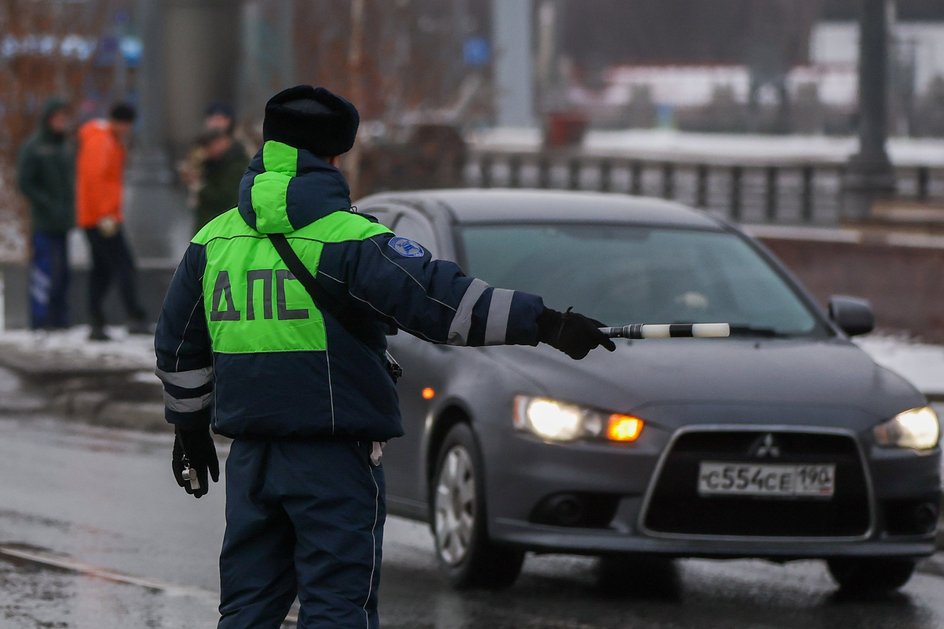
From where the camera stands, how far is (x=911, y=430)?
7395 mm

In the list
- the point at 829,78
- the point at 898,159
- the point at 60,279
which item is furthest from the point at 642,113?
the point at 60,279

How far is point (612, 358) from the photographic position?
7.43 metres

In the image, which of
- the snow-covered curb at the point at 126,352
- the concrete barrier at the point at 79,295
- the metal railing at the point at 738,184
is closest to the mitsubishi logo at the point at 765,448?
the snow-covered curb at the point at 126,352

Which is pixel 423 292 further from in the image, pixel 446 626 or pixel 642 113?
pixel 642 113

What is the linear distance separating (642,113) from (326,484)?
77684 millimetres

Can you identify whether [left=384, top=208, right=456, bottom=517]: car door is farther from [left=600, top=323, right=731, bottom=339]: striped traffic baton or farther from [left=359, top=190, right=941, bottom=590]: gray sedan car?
[left=600, top=323, right=731, bottom=339]: striped traffic baton

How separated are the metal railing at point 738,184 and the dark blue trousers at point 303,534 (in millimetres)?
22440

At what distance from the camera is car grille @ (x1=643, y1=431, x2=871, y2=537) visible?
7043mm

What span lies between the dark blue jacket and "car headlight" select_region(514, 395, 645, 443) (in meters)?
2.43

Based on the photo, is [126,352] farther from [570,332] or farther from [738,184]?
[738,184]

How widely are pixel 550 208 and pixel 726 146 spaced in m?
52.0

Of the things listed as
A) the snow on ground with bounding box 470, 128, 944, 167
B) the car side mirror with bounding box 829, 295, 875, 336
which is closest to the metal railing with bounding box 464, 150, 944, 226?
the snow on ground with bounding box 470, 128, 944, 167

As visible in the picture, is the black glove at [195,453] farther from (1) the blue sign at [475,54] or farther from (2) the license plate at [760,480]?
(1) the blue sign at [475,54]

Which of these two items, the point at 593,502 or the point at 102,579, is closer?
the point at 593,502
